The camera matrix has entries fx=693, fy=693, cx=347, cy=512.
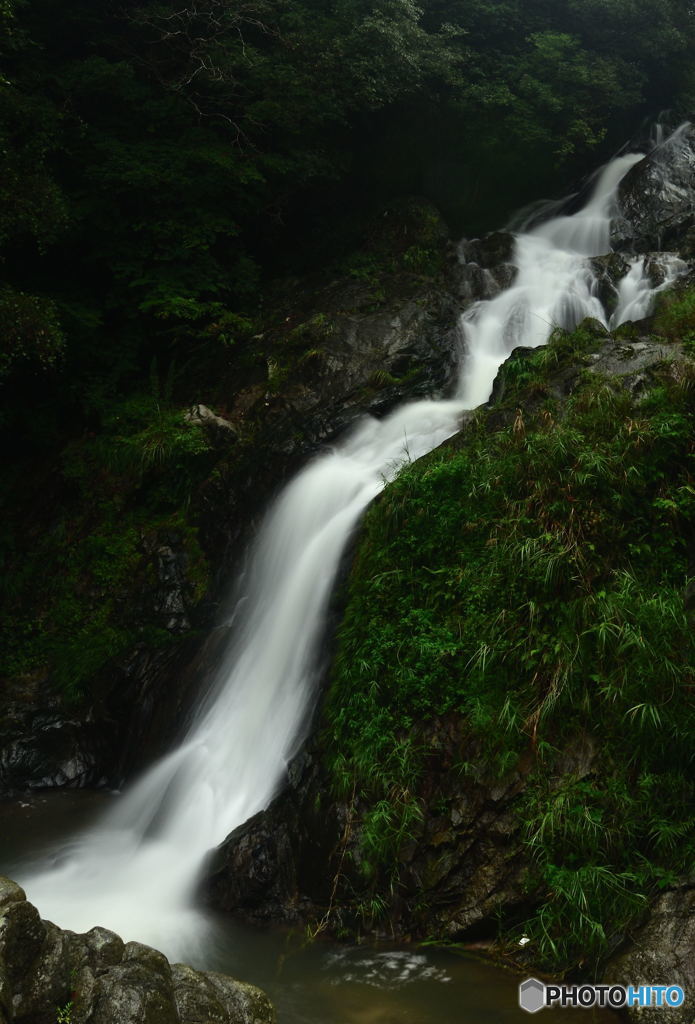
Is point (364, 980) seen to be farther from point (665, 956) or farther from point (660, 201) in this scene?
point (660, 201)

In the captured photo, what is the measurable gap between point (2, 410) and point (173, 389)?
2.26 metres

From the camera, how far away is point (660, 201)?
12000 mm

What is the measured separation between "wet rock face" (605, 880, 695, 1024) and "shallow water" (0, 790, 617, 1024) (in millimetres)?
193

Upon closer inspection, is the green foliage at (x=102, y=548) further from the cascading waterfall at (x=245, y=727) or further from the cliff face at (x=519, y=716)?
the cliff face at (x=519, y=716)

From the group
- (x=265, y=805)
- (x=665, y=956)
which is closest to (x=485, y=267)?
(x=265, y=805)

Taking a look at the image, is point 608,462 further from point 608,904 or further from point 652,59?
point 652,59

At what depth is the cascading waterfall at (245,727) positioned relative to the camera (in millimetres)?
4668

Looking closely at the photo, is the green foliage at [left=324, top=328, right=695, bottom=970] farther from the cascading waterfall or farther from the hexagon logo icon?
the cascading waterfall

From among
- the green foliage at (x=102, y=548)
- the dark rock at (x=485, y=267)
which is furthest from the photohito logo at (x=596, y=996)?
the dark rock at (x=485, y=267)

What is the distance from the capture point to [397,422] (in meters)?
8.38

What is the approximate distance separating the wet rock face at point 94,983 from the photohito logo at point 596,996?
1.28 meters

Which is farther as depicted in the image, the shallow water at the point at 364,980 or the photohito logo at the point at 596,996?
the shallow water at the point at 364,980

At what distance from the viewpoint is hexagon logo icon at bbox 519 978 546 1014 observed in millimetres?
3342

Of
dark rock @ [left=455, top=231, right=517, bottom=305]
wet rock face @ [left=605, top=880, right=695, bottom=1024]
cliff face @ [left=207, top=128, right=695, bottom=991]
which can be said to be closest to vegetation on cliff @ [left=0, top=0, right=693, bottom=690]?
dark rock @ [left=455, top=231, right=517, bottom=305]
